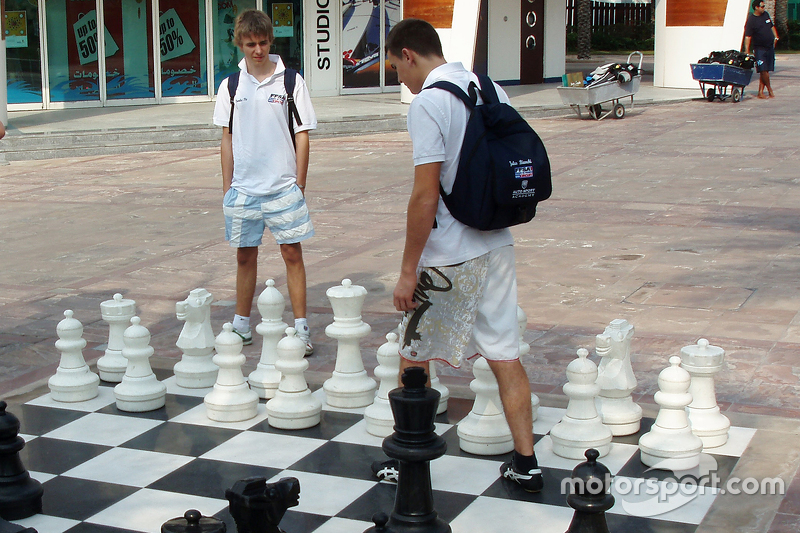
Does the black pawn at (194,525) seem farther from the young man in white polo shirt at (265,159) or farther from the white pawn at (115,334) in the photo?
the young man in white polo shirt at (265,159)

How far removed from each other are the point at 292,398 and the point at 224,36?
15.3m

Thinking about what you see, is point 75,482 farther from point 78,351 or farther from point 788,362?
point 788,362

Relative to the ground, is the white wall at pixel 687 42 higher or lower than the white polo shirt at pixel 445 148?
higher

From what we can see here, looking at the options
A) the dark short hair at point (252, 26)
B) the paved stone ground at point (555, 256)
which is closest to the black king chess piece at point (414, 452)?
the paved stone ground at point (555, 256)

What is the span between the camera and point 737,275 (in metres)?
6.11

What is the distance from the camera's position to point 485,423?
358cm

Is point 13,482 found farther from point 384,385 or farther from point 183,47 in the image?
point 183,47

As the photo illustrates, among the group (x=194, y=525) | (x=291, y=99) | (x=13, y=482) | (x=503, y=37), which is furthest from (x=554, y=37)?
(x=194, y=525)

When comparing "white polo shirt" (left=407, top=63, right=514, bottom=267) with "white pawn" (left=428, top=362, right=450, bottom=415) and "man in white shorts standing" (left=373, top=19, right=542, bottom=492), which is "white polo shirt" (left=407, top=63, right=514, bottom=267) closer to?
"man in white shorts standing" (left=373, top=19, right=542, bottom=492)

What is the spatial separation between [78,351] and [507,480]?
193 centimetres

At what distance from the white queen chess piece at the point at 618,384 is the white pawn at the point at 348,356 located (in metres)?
0.94

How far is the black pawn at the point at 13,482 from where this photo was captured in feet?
9.96

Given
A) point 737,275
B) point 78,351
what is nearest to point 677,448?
point 78,351

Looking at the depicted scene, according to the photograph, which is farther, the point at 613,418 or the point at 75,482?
the point at 613,418
